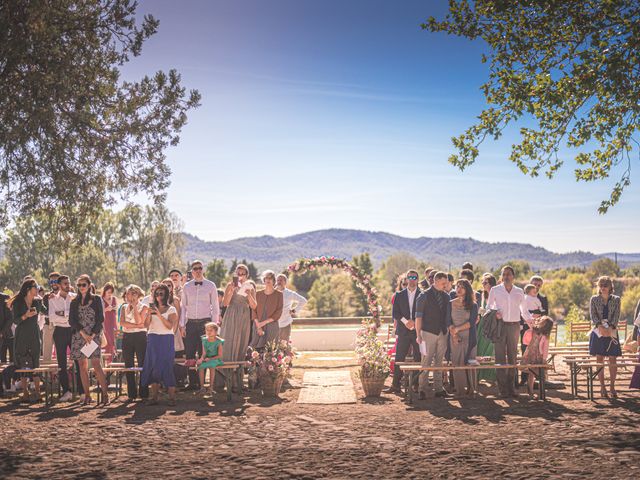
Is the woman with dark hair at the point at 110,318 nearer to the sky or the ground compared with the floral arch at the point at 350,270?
nearer to the ground

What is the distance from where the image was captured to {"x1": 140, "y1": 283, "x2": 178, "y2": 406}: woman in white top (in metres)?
11.0

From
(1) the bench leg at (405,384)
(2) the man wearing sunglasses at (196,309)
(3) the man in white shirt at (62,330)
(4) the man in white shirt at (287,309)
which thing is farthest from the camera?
(4) the man in white shirt at (287,309)

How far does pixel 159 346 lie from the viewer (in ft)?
36.3

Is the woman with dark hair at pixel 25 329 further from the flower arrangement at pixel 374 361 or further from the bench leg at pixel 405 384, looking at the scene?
the bench leg at pixel 405 384

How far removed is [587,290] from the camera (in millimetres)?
63906

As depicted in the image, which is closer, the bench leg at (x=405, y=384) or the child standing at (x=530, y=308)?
the bench leg at (x=405, y=384)

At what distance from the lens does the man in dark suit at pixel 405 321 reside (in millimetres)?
12562

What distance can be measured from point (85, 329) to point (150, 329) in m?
1.00

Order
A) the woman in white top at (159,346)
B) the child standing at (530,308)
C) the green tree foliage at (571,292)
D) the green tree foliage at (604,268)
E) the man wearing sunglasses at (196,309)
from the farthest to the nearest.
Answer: the green tree foliage at (604,268)
the green tree foliage at (571,292)
the man wearing sunglasses at (196,309)
the child standing at (530,308)
the woman in white top at (159,346)

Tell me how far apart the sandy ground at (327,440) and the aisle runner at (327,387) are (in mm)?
521

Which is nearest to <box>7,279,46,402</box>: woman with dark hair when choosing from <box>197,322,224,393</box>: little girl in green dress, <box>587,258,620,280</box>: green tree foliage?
<box>197,322,224,393</box>: little girl in green dress

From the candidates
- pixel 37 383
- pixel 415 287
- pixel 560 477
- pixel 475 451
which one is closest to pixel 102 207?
pixel 37 383

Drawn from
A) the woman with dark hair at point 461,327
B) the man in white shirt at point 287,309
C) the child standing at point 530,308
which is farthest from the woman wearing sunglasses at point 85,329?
the child standing at point 530,308

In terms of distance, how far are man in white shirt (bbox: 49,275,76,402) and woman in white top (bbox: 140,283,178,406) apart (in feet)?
4.79
